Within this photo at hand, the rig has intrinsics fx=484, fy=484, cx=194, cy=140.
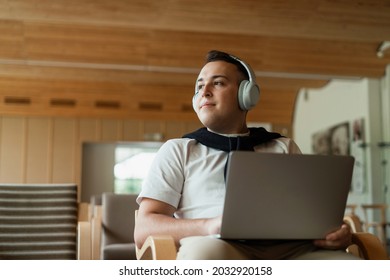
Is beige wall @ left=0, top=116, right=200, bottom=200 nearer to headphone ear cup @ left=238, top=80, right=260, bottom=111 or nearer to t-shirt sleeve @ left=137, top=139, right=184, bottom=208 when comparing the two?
t-shirt sleeve @ left=137, top=139, right=184, bottom=208

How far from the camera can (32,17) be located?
14.0ft

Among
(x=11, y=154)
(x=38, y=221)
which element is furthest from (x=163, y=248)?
(x=11, y=154)

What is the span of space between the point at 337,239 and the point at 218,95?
59 centimetres

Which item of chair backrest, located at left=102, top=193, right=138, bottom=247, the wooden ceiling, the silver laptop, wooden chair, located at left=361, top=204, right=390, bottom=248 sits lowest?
wooden chair, located at left=361, top=204, right=390, bottom=248

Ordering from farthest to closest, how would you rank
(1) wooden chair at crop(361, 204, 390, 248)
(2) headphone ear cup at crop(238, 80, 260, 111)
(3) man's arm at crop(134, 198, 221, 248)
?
(1) wooden chair at crop(361, 204, 390, 248), (2) headphone ear cup at crop(238, 80, 260, 111), (3) man's arm at crop(134, 198, 221, 248)

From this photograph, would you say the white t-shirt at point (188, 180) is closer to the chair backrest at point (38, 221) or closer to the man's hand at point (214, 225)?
the man's hand at point (214, 225)

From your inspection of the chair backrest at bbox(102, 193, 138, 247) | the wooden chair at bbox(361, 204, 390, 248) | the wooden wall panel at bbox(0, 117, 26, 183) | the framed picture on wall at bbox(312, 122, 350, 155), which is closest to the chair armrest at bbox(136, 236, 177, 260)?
the wooden wall panel at bbox(0, 117, 26, 183)

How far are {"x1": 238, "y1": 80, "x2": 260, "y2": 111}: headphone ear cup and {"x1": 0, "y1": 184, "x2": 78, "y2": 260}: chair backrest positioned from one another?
4.01 ft

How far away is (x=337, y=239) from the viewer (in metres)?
1.33

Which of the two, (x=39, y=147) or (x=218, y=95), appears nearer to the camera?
(x=218, y=95)

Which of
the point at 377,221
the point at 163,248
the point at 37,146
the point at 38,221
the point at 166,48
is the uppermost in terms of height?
the point at 166,48

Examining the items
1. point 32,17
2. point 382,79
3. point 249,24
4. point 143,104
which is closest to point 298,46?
point 382,79

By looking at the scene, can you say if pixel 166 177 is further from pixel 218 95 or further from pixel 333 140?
pixel 333 140

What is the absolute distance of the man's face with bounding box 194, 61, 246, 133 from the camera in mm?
1596
